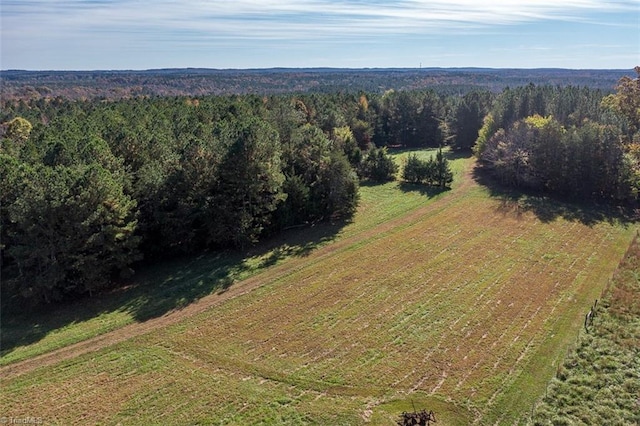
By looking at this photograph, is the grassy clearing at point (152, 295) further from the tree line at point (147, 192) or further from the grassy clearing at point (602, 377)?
the grassy clearing at point (602, 377)

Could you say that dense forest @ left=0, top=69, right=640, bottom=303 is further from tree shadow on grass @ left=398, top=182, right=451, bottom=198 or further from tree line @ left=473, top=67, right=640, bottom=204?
tree shadow on grass @ left=398, top=182, right=451, bottom=198

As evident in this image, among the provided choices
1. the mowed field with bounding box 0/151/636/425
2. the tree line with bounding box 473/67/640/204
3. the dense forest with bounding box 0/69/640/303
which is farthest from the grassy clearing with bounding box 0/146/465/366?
the tree line with bounding box 473/67/640/204

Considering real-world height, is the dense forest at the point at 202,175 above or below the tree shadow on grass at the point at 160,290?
above

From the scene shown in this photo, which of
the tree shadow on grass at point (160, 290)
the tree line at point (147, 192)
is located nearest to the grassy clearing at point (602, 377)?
the tree shadow on grass at point (160, 290)

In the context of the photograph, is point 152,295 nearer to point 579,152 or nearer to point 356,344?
point 356,344

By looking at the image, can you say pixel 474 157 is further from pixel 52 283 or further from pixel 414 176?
pixel 52 283

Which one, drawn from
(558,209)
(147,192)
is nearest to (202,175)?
(147,192)

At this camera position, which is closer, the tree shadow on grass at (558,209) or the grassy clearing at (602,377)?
the grassy clearing at (602,377)
